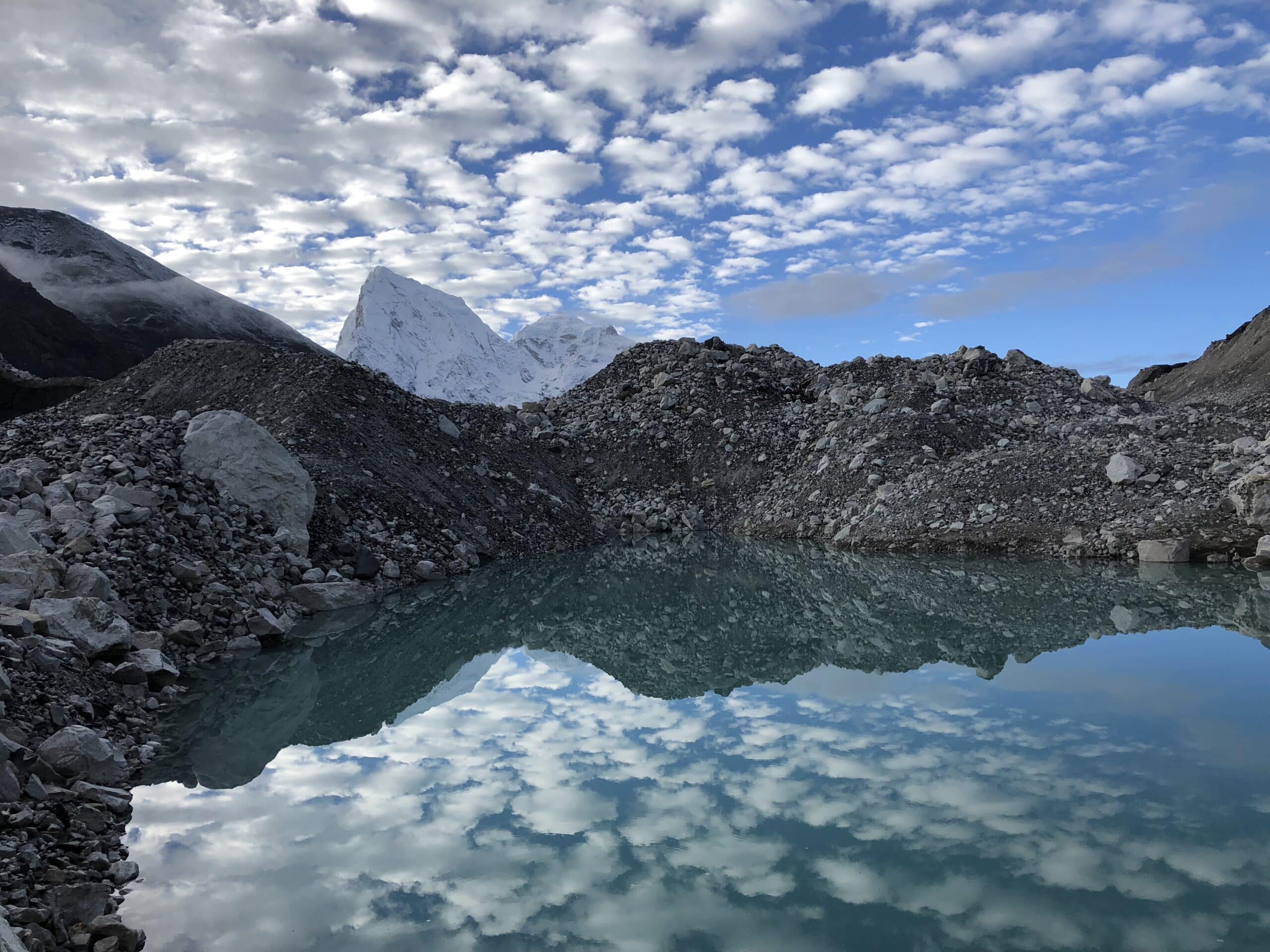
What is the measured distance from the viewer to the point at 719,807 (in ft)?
15.0

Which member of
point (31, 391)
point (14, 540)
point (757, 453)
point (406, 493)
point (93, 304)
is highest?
point (93, 304)

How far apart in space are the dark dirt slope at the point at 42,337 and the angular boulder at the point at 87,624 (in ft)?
158

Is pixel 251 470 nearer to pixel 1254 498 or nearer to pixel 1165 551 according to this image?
pixel 1165 551

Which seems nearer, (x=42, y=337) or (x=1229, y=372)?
(x=1229, y=372)

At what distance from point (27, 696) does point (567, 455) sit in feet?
62.8

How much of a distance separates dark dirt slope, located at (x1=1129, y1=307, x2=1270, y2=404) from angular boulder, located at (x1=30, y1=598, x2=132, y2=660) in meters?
45.2

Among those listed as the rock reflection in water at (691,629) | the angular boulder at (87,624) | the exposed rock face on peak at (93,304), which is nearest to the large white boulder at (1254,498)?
the rock reflection in water at (691,629)

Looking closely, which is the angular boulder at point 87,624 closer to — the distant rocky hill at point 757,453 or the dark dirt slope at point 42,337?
the distant rocky hill at point 757,453

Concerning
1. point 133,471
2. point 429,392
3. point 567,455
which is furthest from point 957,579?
point 429,392

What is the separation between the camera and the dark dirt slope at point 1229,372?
43219 millimetres

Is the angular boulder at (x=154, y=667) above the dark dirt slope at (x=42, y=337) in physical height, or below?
below

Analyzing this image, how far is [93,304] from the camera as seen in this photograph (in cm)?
6662

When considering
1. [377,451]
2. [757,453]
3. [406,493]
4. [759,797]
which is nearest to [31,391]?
[377,451]

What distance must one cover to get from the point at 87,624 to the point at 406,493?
29.5ft
